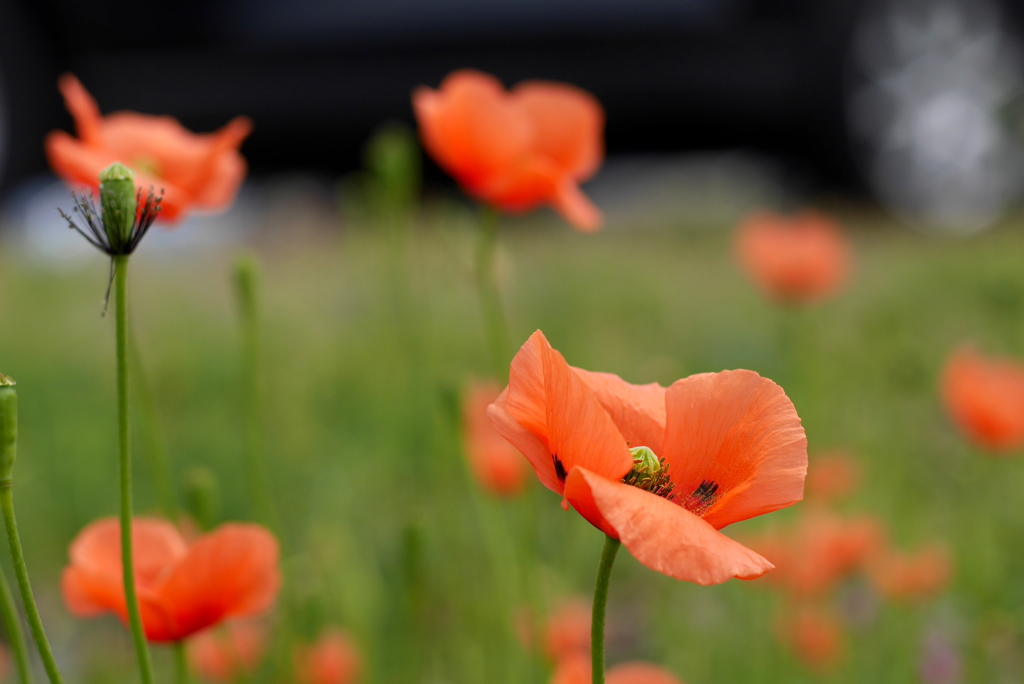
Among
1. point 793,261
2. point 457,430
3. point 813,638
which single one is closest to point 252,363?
point 457,430

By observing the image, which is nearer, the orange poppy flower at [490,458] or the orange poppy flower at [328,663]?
the orange poppy flower at [328,663]

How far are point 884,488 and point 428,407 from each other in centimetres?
88

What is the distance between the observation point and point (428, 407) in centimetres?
183

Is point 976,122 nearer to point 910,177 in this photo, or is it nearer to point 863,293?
point 910,177

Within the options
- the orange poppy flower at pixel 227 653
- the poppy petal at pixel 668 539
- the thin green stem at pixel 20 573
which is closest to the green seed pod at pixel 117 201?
the thin green stem at pixel 20 573

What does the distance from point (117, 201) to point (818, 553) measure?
3.78 ft

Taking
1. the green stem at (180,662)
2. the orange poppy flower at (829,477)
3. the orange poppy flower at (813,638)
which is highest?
the green stem at (180,662)

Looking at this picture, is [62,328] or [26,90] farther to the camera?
[26,90]

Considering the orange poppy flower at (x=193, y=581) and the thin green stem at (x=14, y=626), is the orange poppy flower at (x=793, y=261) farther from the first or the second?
the thin green stem at (x=14, y=626)

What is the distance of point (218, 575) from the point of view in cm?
75

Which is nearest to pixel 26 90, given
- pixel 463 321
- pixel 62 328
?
pixel 62 328

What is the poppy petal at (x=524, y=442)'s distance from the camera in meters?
0.57

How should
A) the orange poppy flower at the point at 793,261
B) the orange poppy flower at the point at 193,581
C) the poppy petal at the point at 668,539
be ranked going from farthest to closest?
1. the orange poppy flower at the point at 793,261
2. the orange poppy flower at the point at 193,581
3. the poppy petal at the point at 668,539

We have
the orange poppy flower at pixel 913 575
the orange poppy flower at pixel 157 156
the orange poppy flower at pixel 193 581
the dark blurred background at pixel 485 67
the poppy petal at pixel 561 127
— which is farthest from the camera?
the dark blurred background at pixel 485 67
